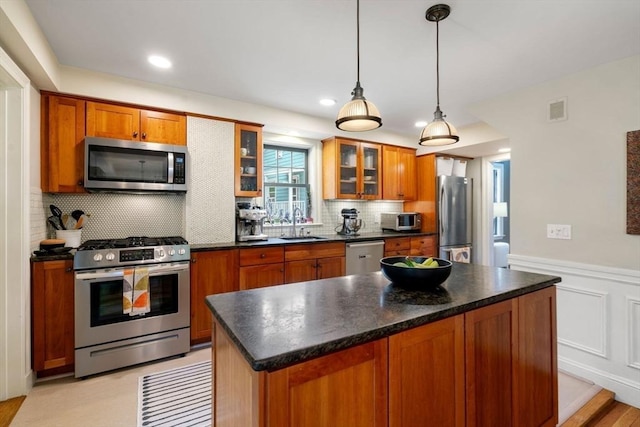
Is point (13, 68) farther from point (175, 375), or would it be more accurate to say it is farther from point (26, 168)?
point (175, 375)

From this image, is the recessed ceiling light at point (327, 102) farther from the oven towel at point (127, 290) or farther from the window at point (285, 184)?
the oven towel at point (127, 290)

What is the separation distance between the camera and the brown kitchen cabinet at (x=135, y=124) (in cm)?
275

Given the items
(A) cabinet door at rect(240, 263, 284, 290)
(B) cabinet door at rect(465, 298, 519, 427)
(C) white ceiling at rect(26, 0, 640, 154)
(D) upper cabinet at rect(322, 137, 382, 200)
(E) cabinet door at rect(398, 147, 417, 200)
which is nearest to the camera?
(B) cabinet door at rect(465, 298, 519, 427)

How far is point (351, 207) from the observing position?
4746 mm

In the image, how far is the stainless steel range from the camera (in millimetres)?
2412

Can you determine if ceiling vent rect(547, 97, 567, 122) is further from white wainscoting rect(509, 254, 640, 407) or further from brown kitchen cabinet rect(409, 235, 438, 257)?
brown kitchen cabinet rect(409, 235, 438, 257)

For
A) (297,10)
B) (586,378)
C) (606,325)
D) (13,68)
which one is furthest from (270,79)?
(586,378)

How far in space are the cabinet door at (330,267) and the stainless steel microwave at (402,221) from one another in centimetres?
138

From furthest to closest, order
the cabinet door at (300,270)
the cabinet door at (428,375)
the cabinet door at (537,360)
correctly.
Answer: the cabinet door at (300,270) < the cabinet door at (537,360) < the cabinet door at (428,375)

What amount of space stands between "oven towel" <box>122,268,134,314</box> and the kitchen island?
1.48m

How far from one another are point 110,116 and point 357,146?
294cm

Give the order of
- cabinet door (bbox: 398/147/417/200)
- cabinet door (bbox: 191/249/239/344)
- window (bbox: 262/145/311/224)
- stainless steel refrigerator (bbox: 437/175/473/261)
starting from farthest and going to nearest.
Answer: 1. cabinet door (bbox: 398/147/417/200)
2. stainless steel refrigerator (bbox: 437/175/473/261)
3. window (bbox: 262/145/311/224)
4. cabinet door (bbox: 191/249/239/344)

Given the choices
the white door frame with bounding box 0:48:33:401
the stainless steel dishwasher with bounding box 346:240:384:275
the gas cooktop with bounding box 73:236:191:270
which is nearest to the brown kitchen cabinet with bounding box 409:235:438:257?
the stainless steel dishwasher with bounding box 346:240:384:275

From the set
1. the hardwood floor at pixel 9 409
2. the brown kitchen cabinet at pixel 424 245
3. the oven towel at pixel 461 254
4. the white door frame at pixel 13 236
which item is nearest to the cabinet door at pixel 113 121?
the white door frame at pixel 13 236
